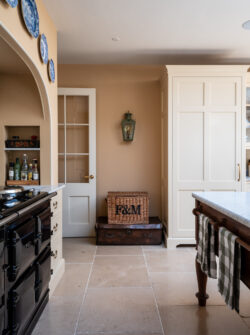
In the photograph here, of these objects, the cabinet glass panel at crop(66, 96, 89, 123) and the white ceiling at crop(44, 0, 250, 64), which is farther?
the cabinet glass panel at crop(66, 96, 89, 123)

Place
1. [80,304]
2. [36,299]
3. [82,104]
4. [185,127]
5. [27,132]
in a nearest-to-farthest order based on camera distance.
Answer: [36,299] → [80,304] → [27,132] → [185,127] → [82,104]

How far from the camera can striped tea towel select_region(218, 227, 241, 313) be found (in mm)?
1343

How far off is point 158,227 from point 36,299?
214 cm

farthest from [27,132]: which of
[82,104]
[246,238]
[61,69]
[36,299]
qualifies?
[246,238]

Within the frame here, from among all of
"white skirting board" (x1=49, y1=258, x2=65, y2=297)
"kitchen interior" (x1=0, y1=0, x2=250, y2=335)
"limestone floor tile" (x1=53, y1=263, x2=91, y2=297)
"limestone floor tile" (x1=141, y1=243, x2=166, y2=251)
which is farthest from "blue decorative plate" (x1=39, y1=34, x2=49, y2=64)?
"limestone floor tile" (x1=141, y1=243, x2=166, y2=251)

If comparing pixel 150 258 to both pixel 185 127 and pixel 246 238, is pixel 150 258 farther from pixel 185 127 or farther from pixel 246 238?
pixel 246 238

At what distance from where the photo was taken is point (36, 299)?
1.79m

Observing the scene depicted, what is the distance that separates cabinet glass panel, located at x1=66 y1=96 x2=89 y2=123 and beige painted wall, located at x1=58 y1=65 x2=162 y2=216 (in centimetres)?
21

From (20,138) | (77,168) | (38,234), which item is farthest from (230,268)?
(77,168)

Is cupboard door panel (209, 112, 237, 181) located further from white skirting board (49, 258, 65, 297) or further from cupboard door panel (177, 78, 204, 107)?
white skirting board (49, 258, 65, 297)

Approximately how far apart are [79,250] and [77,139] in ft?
5.44

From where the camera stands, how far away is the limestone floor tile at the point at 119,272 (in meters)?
2.53

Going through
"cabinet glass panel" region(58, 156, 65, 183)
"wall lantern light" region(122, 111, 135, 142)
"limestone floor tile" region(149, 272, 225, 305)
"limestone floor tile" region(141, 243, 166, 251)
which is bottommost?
"limestone floor tile" region(149, 272, 225, 305)

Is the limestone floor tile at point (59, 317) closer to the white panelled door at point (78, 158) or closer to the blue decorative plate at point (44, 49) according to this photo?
the white panelled door at point (78, 158)
